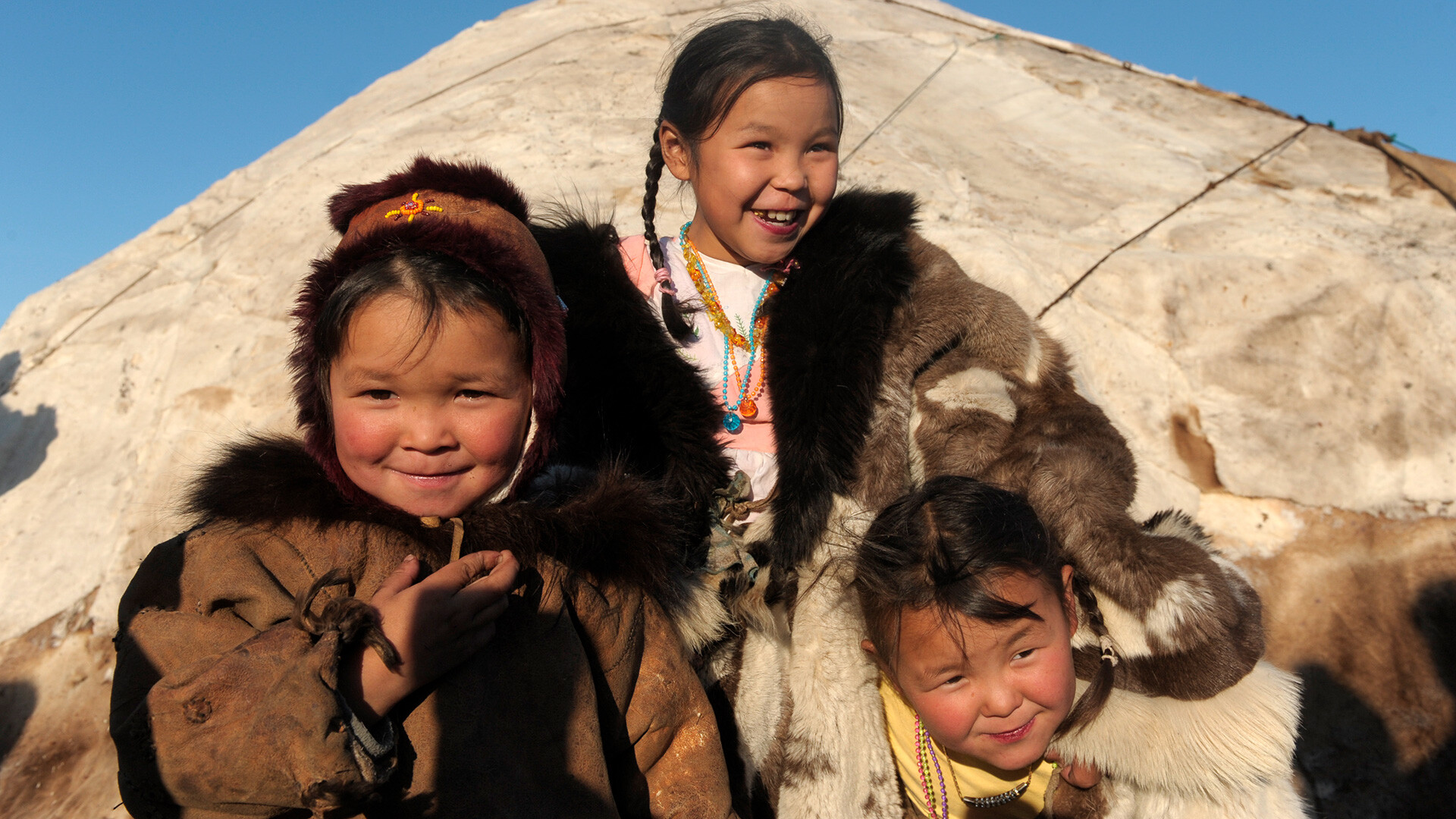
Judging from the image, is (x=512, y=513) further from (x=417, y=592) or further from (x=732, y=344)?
(x=732, y=344)

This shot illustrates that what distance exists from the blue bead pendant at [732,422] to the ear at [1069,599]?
0.77m

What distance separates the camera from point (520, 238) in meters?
1.51

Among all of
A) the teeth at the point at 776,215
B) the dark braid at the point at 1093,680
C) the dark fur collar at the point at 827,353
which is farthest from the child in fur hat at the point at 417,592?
the dark braid at the point at 1093,680

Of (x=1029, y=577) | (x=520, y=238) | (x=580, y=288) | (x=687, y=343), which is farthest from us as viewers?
(x=687, y=343)

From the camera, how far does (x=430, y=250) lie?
137 centimetres

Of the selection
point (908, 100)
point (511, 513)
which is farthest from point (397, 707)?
point (908, 100)

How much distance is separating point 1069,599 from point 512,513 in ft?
3.67

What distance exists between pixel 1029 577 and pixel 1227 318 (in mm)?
2474

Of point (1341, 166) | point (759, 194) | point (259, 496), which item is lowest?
point (259, 496)

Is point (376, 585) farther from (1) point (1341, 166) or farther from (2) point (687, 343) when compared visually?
(1) point (1341, 166)

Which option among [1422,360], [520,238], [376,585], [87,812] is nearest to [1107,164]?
[1422,360]

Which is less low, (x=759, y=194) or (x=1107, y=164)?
(x=1107, y=164)

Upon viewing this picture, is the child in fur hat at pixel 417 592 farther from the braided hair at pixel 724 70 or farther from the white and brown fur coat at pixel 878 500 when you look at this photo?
the braided hair at pixel 724 70

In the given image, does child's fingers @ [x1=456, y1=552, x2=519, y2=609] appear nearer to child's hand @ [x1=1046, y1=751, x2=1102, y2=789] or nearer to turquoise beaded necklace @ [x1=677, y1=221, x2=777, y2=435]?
turquoise beaded necklace @ [x1=677, y1=221, x2=777, y2=435]
